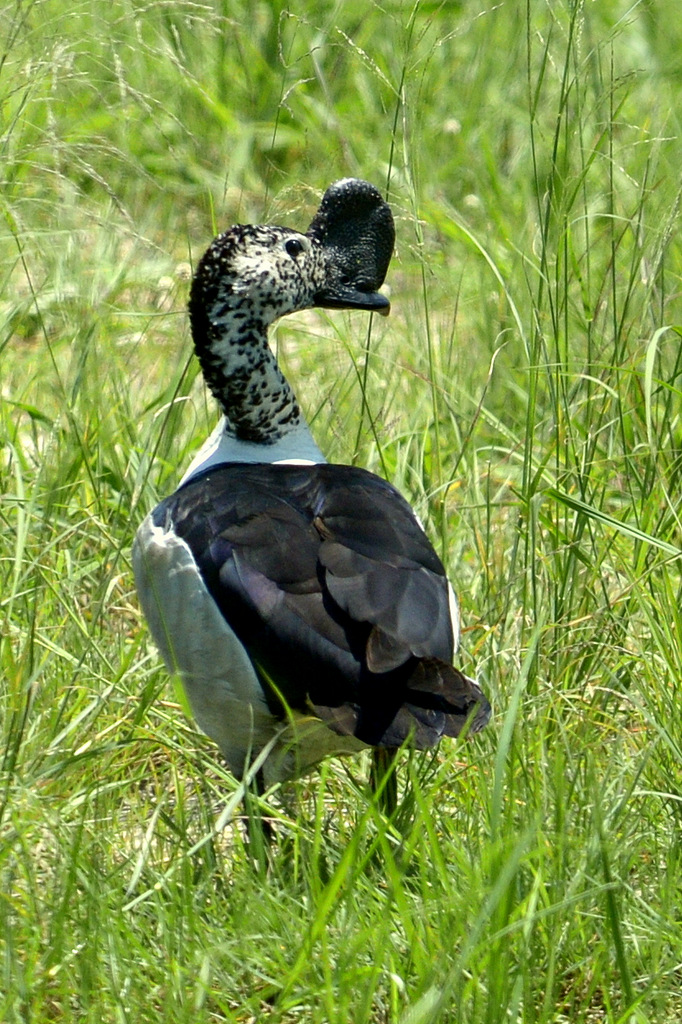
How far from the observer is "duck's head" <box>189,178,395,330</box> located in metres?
3.16

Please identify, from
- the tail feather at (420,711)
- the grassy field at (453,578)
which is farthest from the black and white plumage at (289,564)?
the grassy field at (453,578)

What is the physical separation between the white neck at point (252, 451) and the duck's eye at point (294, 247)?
1.29 feet

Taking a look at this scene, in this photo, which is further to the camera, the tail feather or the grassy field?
the tail feather

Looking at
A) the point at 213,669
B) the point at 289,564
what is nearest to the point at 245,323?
the point at 289,564

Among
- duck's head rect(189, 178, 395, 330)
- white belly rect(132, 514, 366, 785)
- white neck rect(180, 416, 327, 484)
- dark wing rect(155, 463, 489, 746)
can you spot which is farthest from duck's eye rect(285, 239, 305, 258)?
white belly rect(132, 514, 366, 785)

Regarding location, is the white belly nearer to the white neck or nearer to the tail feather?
the tail feather

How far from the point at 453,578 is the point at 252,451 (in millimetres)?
611

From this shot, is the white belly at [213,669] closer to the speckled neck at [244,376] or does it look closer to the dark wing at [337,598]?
the dark wing at [337,598]

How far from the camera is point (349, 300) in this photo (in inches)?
133

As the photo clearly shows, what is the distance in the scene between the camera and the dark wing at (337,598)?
8.19 ft

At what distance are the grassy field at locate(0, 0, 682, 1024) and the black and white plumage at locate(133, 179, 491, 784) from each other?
0.12m

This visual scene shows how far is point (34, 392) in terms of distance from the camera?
4.40 metres

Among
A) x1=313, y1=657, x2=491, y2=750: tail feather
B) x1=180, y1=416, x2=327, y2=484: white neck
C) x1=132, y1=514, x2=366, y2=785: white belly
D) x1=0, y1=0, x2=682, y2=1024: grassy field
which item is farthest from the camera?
x1=180, y1=416, x2=327, y2=484: white neck

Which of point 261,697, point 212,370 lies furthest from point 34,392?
point 261,697
